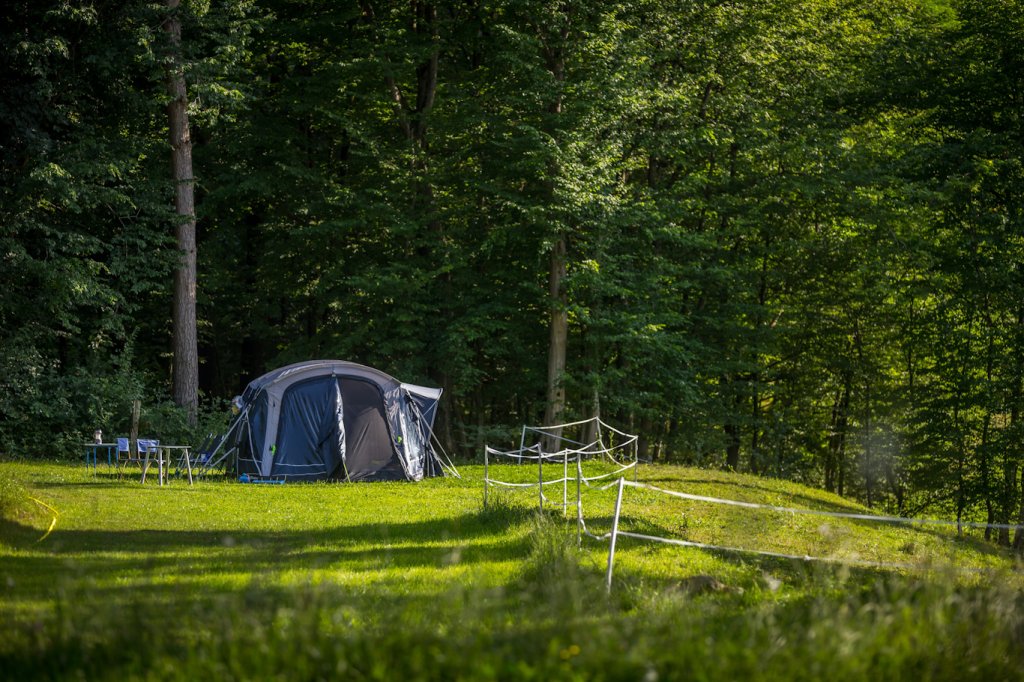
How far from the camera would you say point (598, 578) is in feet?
28.8

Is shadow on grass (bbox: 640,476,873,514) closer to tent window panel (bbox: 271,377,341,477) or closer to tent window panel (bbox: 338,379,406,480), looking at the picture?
tent window panel (bbox: 338,379,406,480)

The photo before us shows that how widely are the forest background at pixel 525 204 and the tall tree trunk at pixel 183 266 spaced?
18 centimetres

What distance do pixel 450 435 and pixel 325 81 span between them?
371 inches

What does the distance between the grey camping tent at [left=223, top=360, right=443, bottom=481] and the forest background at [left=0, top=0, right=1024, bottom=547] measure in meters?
3.59

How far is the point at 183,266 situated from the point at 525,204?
7979mm

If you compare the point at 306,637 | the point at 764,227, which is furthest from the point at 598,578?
the point at 764,227

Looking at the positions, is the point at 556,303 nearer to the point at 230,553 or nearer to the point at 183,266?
the point at 183,266

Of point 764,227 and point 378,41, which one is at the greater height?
point 378,41

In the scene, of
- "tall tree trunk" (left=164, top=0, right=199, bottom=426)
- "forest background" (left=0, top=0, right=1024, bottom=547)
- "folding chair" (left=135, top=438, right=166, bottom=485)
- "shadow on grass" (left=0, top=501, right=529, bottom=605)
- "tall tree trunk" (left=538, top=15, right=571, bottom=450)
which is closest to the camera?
"shadow on grass" (left=0, top=501, right=529, bottom=605)

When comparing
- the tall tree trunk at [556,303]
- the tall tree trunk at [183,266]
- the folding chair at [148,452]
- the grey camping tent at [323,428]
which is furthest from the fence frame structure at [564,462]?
the tall tree trunk at [183,266]

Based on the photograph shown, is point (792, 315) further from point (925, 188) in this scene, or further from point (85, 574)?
point (85, 574)

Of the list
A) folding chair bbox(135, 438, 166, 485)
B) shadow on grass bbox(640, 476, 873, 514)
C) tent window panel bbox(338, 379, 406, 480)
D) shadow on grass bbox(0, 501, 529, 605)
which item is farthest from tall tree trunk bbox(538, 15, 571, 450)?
shadow on grass bbox(0, 501, 529, 605)

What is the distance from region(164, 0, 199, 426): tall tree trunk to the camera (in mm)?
23609

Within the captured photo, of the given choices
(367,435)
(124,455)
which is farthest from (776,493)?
(124,455)
